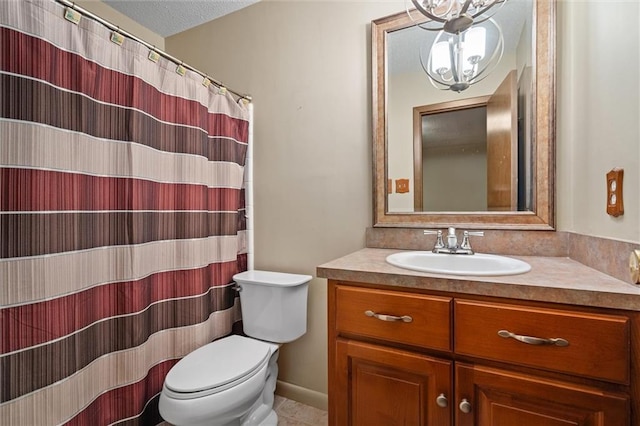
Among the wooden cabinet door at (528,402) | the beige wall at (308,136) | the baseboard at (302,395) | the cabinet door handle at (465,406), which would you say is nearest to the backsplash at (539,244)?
the beige wall at (308,136)

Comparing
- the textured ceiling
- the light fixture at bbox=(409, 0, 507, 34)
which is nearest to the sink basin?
the light fixture at bbox=(409, 0, 507, 34)

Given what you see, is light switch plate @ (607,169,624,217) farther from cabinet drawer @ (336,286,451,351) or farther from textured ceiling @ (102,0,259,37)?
textured ceiling @ (102,0,259,37)

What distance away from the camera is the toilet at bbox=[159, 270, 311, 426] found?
3.63 feet

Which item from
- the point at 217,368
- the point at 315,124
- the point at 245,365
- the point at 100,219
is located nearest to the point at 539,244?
the point at 315,124

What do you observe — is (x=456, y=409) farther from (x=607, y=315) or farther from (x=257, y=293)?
(x=257, y=293)

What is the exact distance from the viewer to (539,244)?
1244 millimetres

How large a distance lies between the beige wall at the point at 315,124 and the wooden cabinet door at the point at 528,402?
0.61 meters

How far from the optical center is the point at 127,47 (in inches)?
48.5

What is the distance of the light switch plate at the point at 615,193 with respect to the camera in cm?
86

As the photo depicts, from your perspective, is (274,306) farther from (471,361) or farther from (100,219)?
(471,361)

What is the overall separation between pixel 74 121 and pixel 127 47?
42 cm

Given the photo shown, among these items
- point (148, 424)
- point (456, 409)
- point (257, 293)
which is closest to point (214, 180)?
point (257, 293)

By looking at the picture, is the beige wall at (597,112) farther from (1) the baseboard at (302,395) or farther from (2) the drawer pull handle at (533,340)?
(1) the baseboard at (302,395)

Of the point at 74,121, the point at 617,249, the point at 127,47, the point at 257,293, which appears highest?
the point at 127,47
